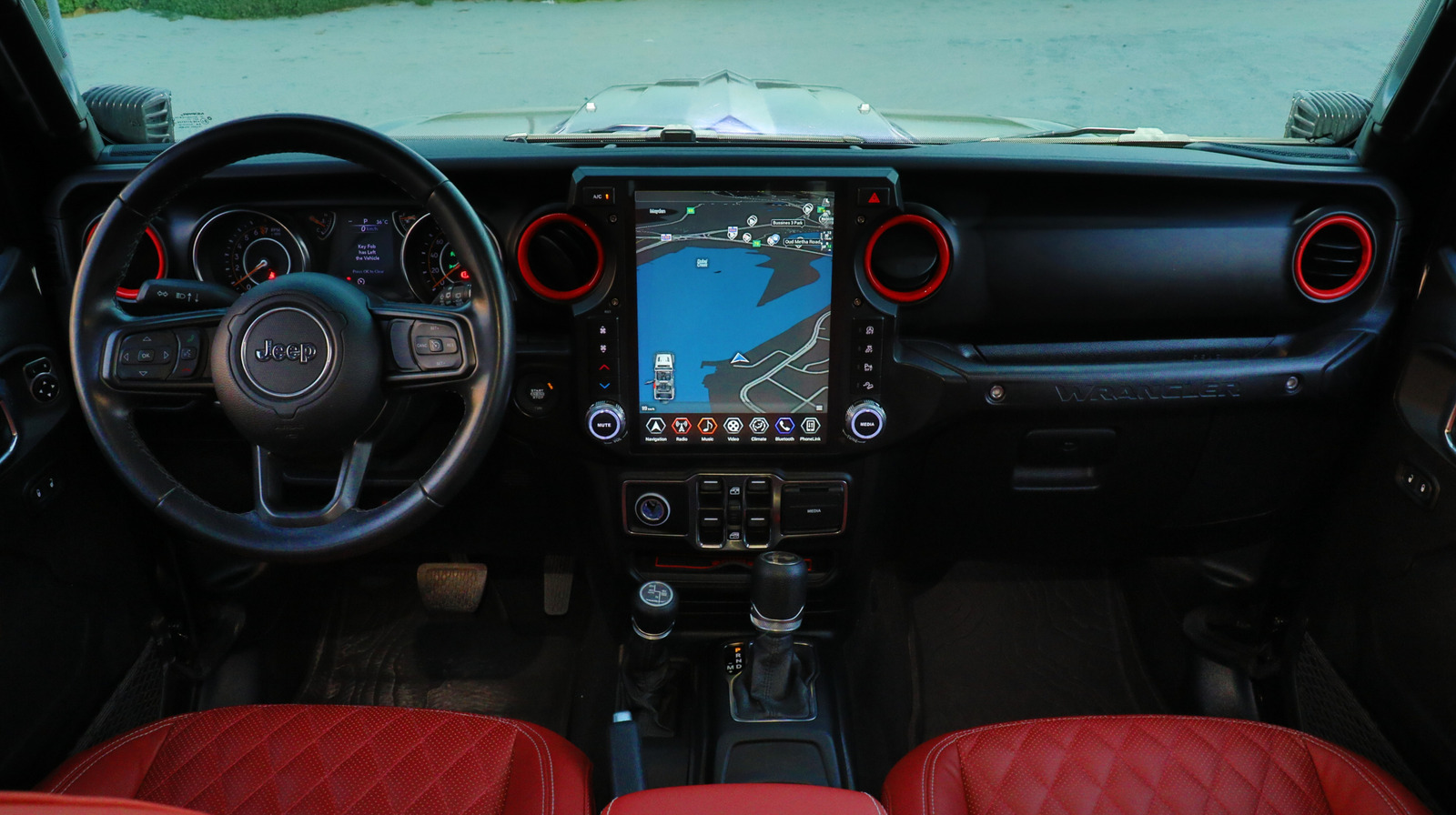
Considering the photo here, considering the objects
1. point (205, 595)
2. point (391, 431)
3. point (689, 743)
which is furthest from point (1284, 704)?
point (205, 595)

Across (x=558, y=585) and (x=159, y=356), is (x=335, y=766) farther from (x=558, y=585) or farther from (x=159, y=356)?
(x=558, y=585)

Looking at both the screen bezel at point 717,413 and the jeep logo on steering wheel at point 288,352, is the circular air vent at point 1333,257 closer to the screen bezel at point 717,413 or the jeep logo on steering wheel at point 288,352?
the screen bezel at point 717,413

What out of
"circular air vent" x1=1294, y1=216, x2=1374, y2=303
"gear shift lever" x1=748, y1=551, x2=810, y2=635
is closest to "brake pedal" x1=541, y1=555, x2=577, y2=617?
"gear shift lever" x1=748, y1=551, x2=810, y2=635

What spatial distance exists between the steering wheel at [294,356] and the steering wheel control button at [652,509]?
58cm

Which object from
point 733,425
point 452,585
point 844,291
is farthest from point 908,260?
point 452,585

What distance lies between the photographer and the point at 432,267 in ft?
6.13

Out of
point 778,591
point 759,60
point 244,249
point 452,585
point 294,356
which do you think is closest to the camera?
point 294,356

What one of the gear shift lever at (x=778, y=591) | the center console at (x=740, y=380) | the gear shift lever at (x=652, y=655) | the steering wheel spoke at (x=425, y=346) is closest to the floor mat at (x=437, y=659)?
the gear shift lever at (x=652, y=655)

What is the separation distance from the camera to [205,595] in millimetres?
2395

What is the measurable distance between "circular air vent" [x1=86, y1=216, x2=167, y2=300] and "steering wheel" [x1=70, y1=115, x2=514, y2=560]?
1.43ft

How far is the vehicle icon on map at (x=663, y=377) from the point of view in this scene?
187 cm

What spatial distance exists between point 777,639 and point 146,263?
1.48 m

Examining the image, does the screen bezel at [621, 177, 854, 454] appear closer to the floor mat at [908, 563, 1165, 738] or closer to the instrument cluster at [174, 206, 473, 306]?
the instrument cluster at [174, 206, 473, 306]

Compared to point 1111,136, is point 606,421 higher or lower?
lower
